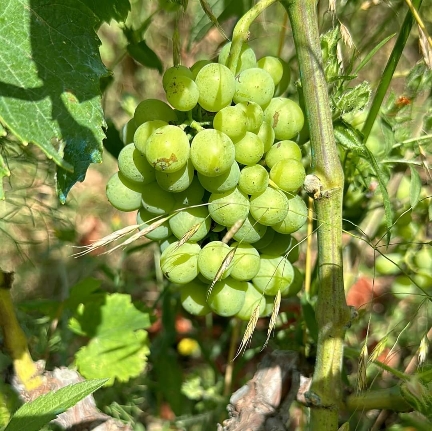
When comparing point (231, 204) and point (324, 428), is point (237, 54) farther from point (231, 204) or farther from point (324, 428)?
point (324, 428)

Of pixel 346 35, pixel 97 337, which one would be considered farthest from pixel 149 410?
pixel 346 35

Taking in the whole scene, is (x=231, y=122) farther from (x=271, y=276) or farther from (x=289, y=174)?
(x=271, y=276)

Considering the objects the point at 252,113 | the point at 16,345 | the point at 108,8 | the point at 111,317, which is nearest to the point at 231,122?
the point at 252,113

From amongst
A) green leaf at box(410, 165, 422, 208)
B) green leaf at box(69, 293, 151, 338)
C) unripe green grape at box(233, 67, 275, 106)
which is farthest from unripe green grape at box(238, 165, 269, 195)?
green leaf at box(69, 293, 151, 338)

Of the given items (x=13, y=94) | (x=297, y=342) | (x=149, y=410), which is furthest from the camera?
(x=149, y=410)

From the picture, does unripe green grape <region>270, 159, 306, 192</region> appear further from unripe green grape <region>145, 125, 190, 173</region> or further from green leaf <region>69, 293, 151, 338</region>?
green leaf <region>69, 293, 151, 338</region>

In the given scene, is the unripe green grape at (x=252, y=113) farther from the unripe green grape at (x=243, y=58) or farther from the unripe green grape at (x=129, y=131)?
the unripe green grape at (x=129, y=131)
